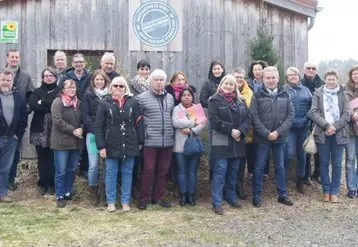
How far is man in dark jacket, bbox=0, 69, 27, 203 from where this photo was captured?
6.55 metres

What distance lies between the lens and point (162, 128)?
6.34 m

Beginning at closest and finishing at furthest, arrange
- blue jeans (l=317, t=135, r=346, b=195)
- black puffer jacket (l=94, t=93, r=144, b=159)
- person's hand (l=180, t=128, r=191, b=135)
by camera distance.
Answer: black puffer jacket (l=94, t=93, r=144, b=159), person's hand (l=180, t=128, r=191, b=135), blue jeans (l=317, t=135, r=346, b=195)

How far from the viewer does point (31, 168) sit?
8.32 meters

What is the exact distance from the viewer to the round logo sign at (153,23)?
9078 millimetres

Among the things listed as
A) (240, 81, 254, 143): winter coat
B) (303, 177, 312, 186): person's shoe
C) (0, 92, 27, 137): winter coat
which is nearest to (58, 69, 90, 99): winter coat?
(0, 92, 27, 137): winter coat

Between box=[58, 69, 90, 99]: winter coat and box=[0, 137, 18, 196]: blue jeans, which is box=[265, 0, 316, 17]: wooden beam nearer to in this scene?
box=[58, 69, 90, 99]: winter coat

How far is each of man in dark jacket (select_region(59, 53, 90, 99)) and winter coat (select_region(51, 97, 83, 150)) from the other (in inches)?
17.8

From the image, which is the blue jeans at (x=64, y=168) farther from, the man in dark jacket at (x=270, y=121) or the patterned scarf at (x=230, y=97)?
the man in dark jacket at (x=270, y=121)

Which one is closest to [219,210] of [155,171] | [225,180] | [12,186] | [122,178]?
[225,180]

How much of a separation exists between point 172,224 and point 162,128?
4.59 feet

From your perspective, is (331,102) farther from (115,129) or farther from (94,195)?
(94,195)

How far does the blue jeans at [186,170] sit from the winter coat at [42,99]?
2075 mm

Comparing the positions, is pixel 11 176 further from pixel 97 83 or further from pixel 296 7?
pixel 296 7

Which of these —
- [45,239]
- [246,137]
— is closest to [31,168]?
[45,239]
